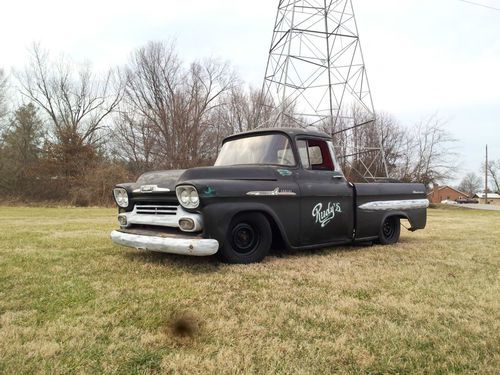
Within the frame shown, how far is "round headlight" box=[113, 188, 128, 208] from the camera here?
18.3ft

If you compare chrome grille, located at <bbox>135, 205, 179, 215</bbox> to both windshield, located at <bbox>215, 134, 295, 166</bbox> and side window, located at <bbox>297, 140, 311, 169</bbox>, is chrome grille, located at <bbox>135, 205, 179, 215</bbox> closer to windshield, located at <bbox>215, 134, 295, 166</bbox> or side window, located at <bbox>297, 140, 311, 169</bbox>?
windshield, located at <bbox>215, 134, 295, 166</bbox>

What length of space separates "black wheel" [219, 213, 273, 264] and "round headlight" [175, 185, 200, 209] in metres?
0.57

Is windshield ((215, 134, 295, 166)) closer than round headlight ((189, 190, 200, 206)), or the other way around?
round headlight ((189, 190, 200, 206))

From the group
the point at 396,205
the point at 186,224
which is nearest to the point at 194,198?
the point at 186,224

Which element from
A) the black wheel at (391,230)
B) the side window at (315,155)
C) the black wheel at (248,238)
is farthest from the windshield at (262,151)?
the black wheel at (391,230)

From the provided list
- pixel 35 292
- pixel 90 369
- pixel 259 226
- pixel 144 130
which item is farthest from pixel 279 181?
pixel 144 130

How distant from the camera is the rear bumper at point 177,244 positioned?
436 centimetres

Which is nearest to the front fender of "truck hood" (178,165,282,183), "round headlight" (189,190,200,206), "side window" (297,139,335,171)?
"round headlight" (189,190,200,206)

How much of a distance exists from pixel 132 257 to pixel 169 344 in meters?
3.08

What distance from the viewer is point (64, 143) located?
107 feet

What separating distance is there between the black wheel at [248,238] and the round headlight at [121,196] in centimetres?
164

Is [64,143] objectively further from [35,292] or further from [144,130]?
[35,292]

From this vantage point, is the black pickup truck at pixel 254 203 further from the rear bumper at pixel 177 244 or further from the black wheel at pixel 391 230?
the black wheel at pixel 391 230

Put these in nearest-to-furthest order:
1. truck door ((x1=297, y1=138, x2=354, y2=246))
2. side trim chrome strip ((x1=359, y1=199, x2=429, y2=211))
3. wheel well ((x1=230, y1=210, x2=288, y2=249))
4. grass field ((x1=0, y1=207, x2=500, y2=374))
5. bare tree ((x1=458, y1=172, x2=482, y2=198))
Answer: grass field ((x1=0, y1=207, x2=500, y2=374)), wheel well ((x1=230, y1=210, x2=288, y2=249)), truck door ((x1=297, y1=138, x2=354, y2=246)), side trim chrome strip ((x1=359, y1=199, x2=429, y2=211)), bare tree ((x1=458, y1=172, x2=482, y2=198))
